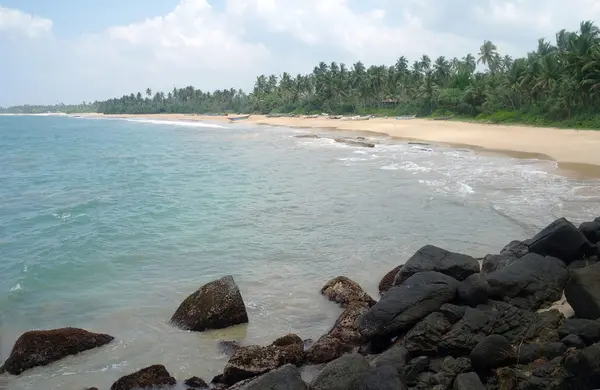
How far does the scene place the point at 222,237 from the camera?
1559cm

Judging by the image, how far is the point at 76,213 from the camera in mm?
20406

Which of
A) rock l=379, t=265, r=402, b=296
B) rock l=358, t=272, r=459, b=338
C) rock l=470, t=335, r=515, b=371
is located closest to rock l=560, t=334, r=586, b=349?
rock l=470, t=335, r=515, b=371

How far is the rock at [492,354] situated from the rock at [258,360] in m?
2.59

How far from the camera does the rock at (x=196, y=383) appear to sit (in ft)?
23.0

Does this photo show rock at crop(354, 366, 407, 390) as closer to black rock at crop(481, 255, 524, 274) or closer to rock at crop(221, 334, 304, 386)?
rock at crop(221, 334, 304, 386)

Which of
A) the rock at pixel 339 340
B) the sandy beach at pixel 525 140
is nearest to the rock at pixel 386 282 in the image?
the rock at pixel 339 340

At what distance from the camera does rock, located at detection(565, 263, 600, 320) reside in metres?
6.75

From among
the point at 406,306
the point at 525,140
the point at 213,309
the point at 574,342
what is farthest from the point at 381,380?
the point at 525,140

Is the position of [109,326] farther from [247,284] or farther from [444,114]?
[444,114]

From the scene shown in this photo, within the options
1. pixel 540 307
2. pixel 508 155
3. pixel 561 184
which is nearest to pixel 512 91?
pixel 508 155

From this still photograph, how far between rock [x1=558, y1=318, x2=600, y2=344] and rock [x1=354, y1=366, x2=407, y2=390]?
230 centimetres

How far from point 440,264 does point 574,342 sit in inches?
119

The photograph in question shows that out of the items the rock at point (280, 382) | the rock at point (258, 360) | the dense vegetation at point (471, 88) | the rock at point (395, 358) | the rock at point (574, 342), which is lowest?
the rock at point (258, 360)

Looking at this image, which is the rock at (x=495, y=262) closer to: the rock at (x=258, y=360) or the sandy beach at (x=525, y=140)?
the rock at (x=258, y=360)
